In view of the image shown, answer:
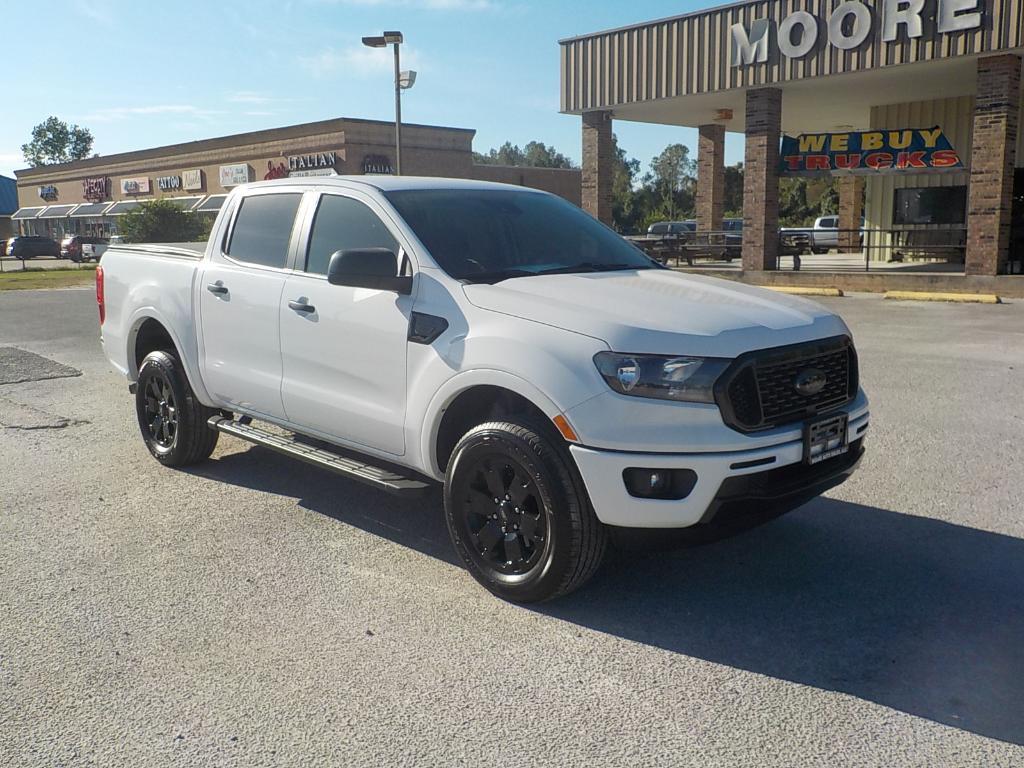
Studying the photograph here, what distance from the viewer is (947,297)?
17891 millimetres

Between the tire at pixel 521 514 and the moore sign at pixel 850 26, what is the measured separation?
1764 centimetres

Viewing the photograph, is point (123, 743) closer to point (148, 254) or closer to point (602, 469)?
point (602, 469)

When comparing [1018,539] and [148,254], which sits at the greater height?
[148,254]

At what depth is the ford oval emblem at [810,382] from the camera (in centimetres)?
412

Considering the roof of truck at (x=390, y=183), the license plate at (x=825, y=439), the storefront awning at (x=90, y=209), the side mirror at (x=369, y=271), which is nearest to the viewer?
the license plate at (x=825, y=439)

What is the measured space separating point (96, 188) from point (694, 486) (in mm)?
65727

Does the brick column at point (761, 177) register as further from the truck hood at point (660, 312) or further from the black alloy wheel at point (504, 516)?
the black alloy wheel at point (504, 516)

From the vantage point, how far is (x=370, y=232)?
5070mm

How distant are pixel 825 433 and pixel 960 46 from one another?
17058 mm

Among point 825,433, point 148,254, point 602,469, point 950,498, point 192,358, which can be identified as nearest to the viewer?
point 602,469

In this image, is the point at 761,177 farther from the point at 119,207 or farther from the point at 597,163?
the point at 119,207


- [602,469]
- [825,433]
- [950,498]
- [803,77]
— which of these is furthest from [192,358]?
[803,77]

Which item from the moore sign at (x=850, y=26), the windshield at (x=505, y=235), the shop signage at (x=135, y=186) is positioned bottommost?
the windshield at (x=505, y=235)

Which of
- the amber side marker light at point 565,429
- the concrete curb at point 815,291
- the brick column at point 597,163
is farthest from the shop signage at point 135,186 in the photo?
the amber side marker light at point 565,429
